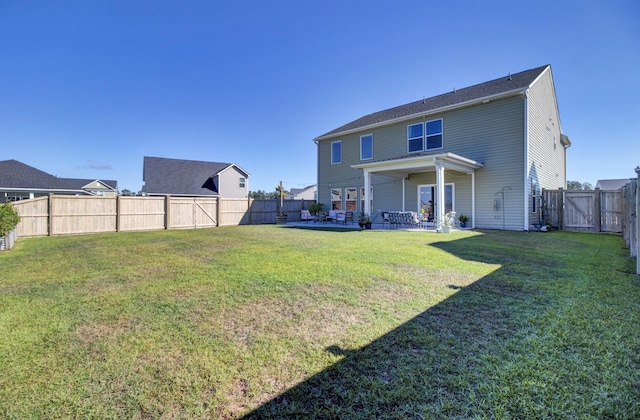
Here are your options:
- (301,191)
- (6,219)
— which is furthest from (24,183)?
(301,191)

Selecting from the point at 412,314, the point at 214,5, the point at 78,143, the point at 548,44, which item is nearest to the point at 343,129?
the point at 214,5

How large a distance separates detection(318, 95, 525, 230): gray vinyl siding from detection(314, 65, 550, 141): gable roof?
1.44ft

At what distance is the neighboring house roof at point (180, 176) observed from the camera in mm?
25906

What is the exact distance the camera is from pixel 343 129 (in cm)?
1852

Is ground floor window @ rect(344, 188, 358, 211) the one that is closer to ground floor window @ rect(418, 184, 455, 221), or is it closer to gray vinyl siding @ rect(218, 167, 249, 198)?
ground floor window @ rect(418, 184, 455, 221)

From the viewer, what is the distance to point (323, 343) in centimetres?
246

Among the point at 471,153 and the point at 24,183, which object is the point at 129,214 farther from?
the point at 471,153

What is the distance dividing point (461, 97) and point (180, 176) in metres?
25.1

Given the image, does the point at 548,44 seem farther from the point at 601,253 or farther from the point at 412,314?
the point at 412,314

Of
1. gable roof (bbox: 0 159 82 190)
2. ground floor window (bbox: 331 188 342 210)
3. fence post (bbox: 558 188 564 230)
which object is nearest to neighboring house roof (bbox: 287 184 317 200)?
ground floor window (bbox: 331 188 342 210)

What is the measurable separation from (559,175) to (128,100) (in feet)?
92.4

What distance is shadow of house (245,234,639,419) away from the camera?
1665mm

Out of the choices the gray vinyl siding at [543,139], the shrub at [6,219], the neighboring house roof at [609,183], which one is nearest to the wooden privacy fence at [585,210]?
the gray vinyl siding at [543,139]

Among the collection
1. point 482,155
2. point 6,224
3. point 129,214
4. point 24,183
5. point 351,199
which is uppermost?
point 482,155
